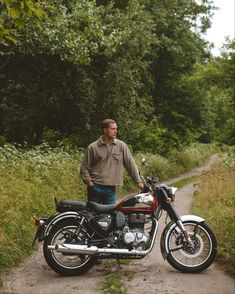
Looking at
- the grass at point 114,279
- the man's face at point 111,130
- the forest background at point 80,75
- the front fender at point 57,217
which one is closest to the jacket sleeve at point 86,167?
the man's face at point 111,130

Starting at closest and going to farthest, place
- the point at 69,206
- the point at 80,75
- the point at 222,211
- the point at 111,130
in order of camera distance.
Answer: the point at 69,206 < the point at 111,130 < the point at 222,211 < the point at 80,75

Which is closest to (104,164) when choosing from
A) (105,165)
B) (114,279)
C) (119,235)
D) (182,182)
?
(105,165)

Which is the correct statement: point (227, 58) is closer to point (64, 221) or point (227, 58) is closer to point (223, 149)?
point (223, 149)

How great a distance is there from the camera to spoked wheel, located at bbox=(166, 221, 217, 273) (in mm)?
6270

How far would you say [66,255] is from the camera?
6.09 metres

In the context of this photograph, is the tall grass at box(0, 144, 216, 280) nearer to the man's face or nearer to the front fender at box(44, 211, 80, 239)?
the front fender at box(44, 211, 80, 239)

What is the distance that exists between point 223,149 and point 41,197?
1375 centimetres

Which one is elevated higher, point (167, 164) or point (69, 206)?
point (167, 164)

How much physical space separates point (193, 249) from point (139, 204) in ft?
3.31

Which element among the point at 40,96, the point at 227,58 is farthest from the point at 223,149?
the point at 40,96

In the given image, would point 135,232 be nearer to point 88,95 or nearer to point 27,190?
point 27,190

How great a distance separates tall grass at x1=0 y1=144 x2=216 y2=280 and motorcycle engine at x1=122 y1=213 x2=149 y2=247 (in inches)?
67.2

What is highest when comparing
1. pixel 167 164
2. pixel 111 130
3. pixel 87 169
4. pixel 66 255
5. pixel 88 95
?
pixel 88 95

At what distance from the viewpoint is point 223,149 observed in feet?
69.6
